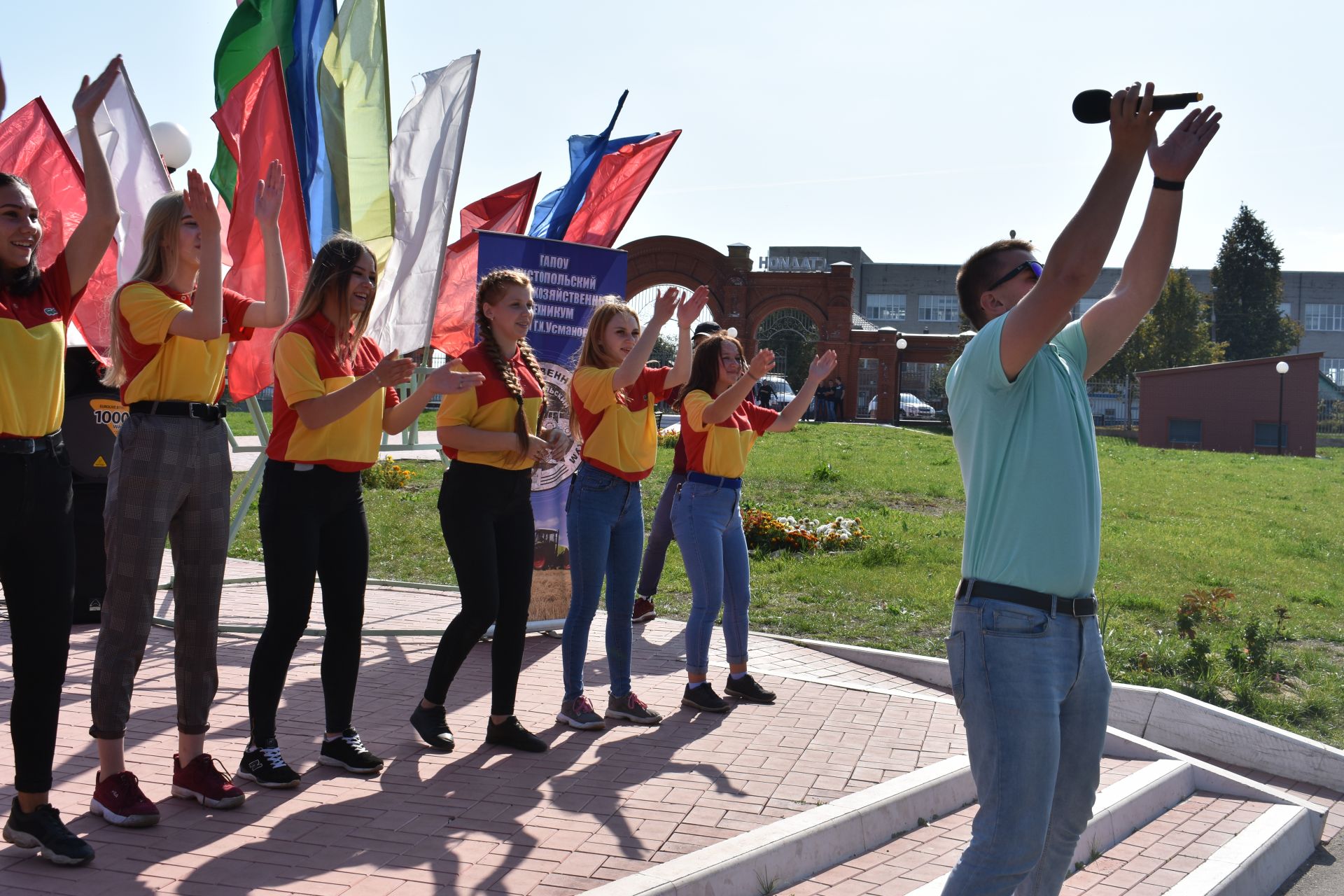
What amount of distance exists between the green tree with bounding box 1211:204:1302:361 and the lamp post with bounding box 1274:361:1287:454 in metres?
34.9

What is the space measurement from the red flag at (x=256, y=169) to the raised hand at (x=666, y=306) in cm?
263

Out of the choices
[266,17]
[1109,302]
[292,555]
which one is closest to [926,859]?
[1109,302]

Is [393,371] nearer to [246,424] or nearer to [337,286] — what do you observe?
[337,286]

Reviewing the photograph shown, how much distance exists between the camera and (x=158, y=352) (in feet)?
13.3

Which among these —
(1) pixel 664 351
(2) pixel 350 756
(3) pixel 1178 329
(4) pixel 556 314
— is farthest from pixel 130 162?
(1) pixel 664 351

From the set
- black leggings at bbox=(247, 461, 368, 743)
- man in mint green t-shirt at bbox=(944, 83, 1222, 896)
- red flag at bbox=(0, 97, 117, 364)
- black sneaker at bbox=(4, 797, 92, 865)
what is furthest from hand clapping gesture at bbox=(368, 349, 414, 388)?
red flag at bbox=(0, 97, 117, 364)

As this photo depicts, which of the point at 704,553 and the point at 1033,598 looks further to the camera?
the point at 704,553

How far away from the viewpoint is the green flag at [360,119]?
24.7 feet

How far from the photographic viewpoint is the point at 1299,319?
281 ft

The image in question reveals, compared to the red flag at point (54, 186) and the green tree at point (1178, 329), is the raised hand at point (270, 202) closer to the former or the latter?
the red flag at point (54, 186)

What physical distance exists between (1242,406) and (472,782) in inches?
1670

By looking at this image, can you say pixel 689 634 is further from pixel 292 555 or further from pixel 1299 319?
pixel 1299 319

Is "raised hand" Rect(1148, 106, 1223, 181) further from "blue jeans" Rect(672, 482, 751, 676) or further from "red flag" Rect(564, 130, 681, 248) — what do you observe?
"red flag" Rect(564, 130, 681, 248)

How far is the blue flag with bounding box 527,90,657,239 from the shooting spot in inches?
336
